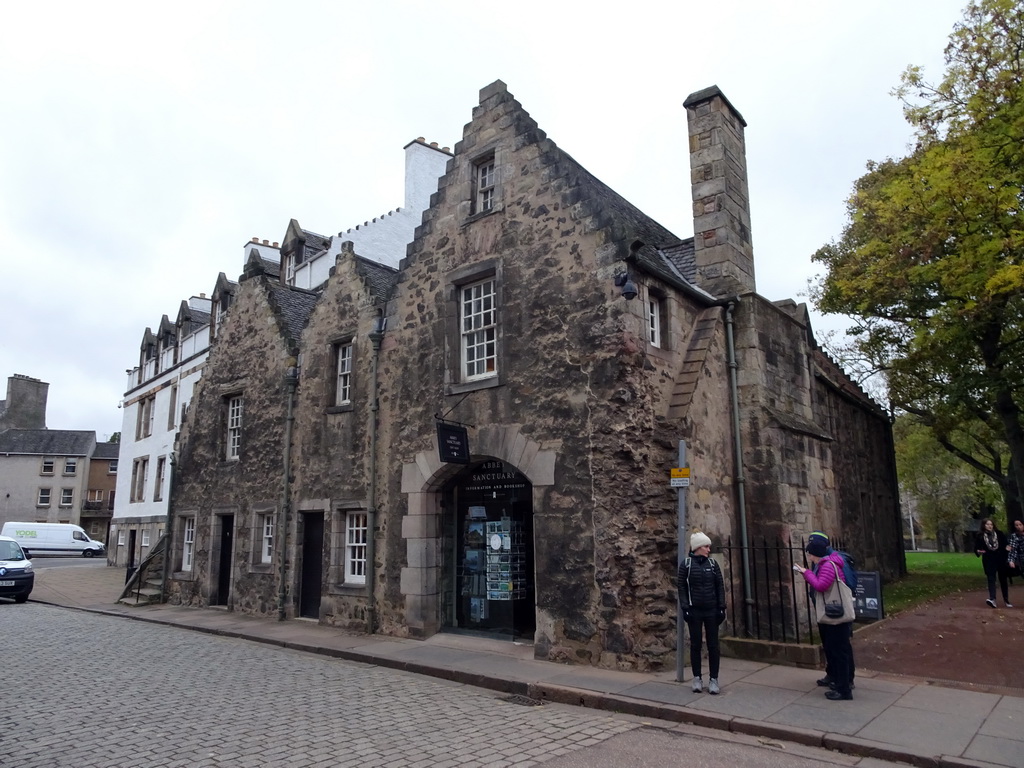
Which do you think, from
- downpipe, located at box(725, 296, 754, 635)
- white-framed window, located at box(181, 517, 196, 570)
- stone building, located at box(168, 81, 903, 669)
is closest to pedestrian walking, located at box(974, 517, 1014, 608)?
stone building, located at box(168, 81, 903, 669)

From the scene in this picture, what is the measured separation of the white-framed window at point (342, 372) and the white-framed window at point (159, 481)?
756 inches

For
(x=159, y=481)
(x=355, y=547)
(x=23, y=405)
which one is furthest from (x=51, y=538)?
(x=355, y=547)

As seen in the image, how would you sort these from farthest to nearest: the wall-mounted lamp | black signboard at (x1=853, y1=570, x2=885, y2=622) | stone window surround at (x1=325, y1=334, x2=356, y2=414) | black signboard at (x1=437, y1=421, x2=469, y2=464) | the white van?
the white van < stone window surround at (x1=325, y1=334, x2=356, y2=414) < black signboard at (x1=437, y1=421, x2=469, y2=464) < black signboard at (x1=853, y1=570, x2=885, y2=622) < the wall-mounted lamp

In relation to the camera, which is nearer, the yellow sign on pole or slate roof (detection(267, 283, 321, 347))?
the yellow sign on pole

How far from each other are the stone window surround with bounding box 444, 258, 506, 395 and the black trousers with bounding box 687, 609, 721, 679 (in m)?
4.91

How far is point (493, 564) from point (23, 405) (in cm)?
6069

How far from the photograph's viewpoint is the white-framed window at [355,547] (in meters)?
14.4

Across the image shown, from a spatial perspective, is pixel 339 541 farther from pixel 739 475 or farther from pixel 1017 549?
pixel 1017 549

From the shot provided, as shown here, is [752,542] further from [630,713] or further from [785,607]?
[630,713]

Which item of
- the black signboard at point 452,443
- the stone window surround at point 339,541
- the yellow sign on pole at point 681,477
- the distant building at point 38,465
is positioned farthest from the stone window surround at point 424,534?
the distant building at point 38,465

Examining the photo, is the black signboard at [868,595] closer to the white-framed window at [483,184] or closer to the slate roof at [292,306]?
the white-framed window at [483,184]

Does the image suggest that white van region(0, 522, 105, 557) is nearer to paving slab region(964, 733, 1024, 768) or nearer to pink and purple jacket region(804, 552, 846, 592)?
pink and purple jacket region(804, 552, 846, 592)

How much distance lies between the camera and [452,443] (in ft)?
38.6

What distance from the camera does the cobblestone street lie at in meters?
6.31
